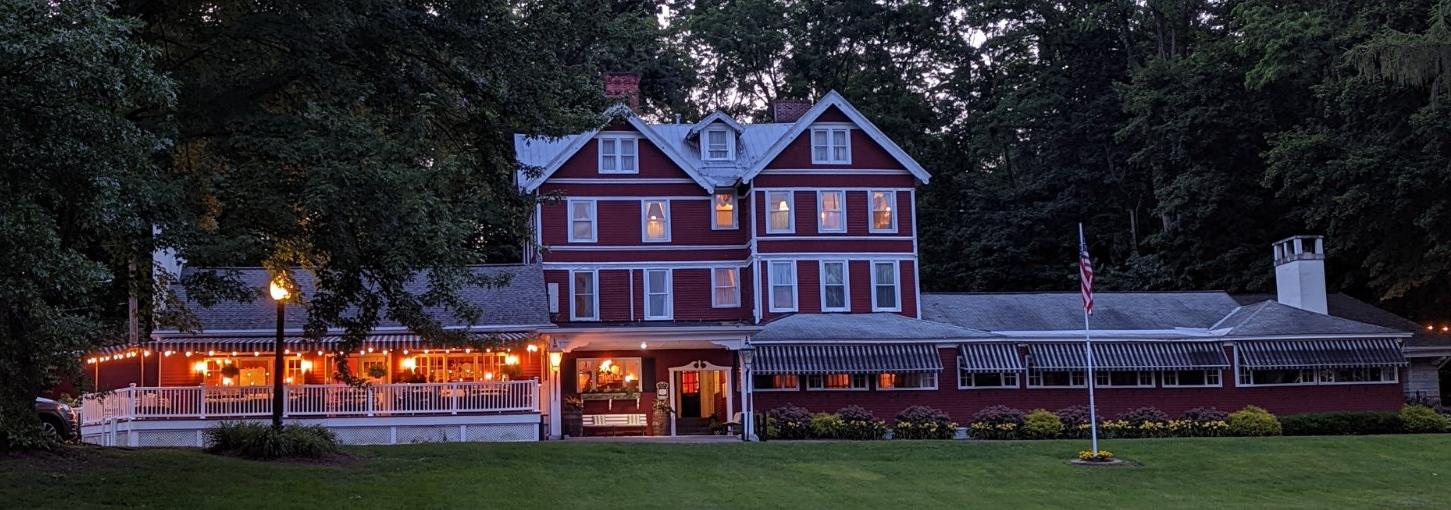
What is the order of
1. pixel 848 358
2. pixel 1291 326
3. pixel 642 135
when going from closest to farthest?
1. pixel 848 358
2. pixel 1291 326
3. pixel 642 135

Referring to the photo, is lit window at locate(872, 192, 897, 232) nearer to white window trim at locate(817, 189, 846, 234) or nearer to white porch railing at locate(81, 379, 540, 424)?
white window trim at locate(817, 189, 846, 234)

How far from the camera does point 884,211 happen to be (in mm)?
36812

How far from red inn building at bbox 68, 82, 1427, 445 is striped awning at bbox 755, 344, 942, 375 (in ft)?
0.18

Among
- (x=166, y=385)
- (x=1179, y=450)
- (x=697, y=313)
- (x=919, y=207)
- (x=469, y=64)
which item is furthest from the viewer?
(x=919, y=207)

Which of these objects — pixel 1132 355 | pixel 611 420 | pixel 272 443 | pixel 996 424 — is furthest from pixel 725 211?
pixel 272 443

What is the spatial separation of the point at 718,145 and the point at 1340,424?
18.0 m

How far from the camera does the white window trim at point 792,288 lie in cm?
3566

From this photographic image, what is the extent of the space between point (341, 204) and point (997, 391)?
2223 centimetres

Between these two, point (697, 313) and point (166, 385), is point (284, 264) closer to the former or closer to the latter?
point (166, 385)

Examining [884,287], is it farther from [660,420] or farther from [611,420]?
[611,420]

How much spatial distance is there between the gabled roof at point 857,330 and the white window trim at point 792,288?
47cm

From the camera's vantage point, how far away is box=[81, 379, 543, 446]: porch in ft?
88.0

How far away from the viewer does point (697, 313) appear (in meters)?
36.4

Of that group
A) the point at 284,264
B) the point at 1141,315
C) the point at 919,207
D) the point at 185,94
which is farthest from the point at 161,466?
the point at 919,207
